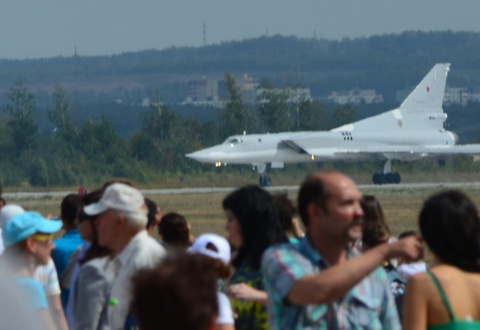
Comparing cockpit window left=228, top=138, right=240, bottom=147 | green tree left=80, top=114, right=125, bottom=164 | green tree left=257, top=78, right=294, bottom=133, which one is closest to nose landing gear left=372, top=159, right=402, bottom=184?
cockpit window left=228, top=138, right=240, bottom=147

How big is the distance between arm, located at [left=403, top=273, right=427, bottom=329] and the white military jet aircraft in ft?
141

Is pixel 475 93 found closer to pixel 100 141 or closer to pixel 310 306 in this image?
pixel 100 141

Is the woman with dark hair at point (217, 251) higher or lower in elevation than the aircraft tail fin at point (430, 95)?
higher

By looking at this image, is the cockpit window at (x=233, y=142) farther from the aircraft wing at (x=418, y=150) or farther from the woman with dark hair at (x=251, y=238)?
the woman with dark hair at (x=251, y=238)

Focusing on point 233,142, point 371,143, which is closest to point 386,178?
point 371,143

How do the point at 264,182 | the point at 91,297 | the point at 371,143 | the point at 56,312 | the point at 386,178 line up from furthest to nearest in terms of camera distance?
the point at 371,143 < the point at 386,178 < the point at 264,182 < the point at 56,312 < the point at 91,297

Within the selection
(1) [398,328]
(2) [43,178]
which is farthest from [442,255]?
(2) [43,178]

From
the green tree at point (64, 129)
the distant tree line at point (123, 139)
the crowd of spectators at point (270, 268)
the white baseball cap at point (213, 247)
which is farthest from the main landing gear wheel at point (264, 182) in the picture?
the white baseball cap at point (213, 247)

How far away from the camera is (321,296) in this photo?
13.1ft

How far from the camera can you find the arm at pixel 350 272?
3.89m

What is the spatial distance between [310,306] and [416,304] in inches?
17.0

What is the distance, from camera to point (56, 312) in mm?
5680

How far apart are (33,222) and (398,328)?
1874 millimetres

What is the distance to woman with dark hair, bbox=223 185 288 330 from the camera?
194 inches
